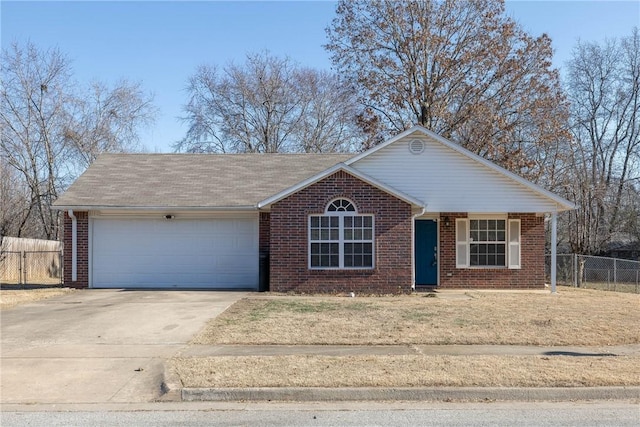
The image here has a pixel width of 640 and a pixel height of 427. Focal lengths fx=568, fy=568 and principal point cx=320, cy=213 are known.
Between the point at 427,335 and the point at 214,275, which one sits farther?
the point at 214,275

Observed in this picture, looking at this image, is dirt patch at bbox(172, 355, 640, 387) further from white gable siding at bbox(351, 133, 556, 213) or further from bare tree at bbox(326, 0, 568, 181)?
bare tree at bbox(326, 0, 568, 181)

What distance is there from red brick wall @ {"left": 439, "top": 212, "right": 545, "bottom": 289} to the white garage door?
239 inches

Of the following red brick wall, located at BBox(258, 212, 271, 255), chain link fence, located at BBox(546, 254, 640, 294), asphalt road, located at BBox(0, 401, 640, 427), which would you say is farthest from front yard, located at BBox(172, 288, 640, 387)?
chain link fence, located at BBox(546, 254, 640, 294)

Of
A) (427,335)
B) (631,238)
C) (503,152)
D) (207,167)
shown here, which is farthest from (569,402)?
(631,238)

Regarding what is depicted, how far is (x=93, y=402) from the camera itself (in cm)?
677

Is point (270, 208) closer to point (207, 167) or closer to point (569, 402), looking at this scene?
point (207, 167)

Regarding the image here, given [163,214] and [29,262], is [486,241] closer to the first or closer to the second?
[163,214]

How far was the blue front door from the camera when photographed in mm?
18469

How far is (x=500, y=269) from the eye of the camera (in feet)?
59.8

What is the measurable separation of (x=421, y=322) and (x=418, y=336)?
1.42m

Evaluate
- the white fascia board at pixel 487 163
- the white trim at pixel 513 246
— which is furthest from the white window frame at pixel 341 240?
the white trim at pixel 513 246

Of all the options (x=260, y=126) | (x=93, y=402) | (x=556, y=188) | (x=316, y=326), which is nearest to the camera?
(x=93, y=402)

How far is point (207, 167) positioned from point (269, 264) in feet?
20.6

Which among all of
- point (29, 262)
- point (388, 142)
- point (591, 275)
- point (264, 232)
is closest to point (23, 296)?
point (264, 232)
